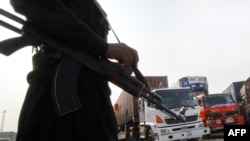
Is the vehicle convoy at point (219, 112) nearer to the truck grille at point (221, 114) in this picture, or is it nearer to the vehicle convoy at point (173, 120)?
the truck grille at point (221, 114)

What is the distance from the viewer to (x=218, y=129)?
1476cm

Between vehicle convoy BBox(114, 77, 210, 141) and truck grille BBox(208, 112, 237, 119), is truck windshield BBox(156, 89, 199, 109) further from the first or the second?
truck grille BBox(208, 112, 237, 119)

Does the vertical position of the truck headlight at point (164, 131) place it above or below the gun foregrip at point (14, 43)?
below

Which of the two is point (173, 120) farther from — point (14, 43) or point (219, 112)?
point (14, 43)

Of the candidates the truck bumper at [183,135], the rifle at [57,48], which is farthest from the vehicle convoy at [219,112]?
the rifle at [57,48]

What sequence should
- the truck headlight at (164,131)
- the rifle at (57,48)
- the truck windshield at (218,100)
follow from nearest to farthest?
1. the rifle at (57,48)
2. the truck headlight at (164,131)
3. the truck windshield at (218,100)

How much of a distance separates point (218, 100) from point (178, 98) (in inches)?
193

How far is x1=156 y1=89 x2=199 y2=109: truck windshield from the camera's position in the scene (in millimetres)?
10852

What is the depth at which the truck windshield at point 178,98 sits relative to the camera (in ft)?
35.6

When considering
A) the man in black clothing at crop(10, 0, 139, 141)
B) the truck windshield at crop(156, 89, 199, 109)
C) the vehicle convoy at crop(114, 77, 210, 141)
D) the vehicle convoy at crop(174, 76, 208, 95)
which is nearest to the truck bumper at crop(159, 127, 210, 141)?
the vehicle convoy at crop(114, 77, 210, 141)

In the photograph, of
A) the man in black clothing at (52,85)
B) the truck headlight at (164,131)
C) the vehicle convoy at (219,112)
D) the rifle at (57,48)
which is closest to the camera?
the man in black clothing at (52,85)

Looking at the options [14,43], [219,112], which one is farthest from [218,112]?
[14,43]

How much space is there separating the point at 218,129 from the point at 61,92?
1424 centimetres

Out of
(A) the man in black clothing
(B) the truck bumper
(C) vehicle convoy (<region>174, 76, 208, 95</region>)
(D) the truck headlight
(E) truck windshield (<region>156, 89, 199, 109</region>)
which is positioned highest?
(C) vehicle convoy (<region>174, 76, 208, 95</region>)
